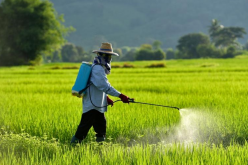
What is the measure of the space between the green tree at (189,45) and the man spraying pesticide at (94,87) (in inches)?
3212

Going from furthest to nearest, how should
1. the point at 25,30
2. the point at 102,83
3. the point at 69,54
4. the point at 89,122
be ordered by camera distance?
the point at 69,54
the point at 25,30
the point at 89,122
the point at 102,83

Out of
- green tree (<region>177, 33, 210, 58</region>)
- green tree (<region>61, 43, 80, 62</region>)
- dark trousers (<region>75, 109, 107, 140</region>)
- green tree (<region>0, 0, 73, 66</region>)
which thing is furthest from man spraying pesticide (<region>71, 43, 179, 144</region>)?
green tree (<region>61, 43, 80, 62</region>)

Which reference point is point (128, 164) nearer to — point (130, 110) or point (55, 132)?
point (55, 132)

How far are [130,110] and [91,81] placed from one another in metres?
2.18

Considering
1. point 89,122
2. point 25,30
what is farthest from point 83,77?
point 25,30

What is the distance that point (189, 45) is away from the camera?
92.5 m

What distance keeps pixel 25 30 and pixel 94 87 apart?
3886 cm

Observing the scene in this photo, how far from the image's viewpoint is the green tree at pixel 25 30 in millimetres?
40375

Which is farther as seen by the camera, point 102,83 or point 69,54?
point 69,54

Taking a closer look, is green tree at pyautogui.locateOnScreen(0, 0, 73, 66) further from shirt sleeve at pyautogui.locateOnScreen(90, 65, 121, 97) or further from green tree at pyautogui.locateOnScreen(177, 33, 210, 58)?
green tree at pyautogui.locateOnScreen(177, 33, 210, 58)

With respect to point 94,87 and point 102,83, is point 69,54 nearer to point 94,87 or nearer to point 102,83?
point 94,87

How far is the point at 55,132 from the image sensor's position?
4.64 meters

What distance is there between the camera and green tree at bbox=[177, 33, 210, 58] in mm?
85400

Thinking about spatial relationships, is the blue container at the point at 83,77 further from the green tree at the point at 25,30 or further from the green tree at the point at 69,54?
the green tree at the point at 69,54
